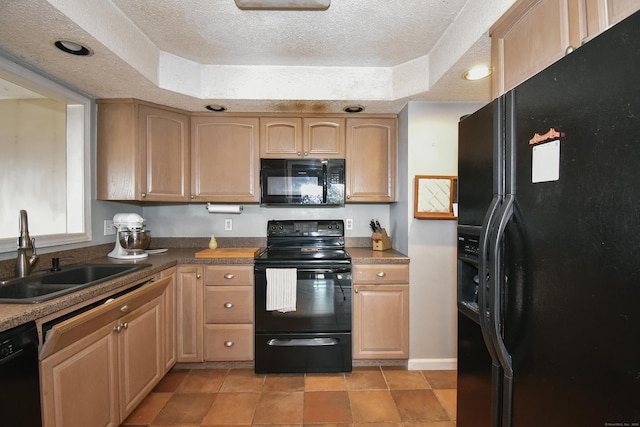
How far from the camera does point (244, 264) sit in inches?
86.6

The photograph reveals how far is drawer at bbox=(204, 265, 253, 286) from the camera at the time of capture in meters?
2.19

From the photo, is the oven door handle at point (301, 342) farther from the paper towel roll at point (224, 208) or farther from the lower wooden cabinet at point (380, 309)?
the paper towel roll at point (224, 208)

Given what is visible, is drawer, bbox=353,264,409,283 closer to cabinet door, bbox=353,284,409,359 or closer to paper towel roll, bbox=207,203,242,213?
cabinet door, bbox=353,284,409,359

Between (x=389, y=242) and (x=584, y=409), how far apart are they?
2005mm

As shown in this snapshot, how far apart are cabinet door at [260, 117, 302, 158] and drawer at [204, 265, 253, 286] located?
979 mm

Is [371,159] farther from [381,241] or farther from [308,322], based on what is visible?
[308,322]

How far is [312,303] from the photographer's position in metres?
2.15

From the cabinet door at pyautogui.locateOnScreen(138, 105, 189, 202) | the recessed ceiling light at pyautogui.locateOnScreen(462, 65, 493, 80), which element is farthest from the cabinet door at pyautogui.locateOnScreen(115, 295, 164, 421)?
the recessed ceiling light at pyautogui.locateOnScreen(462, 65, 493, 80)

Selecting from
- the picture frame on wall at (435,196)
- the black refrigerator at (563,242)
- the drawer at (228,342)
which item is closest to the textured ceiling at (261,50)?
the picture frame on wall at (435,196)

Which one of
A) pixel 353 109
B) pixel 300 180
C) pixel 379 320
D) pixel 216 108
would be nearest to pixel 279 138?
pixel 300 180

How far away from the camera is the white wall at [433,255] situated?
2.24 m

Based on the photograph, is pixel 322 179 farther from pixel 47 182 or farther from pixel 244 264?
pixel 47 182

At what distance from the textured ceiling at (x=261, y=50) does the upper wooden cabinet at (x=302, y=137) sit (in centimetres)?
11

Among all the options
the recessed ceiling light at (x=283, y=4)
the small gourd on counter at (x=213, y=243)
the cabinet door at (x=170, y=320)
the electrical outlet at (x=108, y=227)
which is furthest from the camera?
the small gourd on counter at (x=213, y=243)
